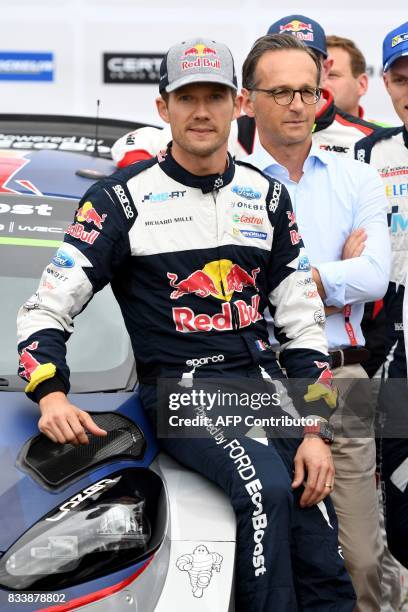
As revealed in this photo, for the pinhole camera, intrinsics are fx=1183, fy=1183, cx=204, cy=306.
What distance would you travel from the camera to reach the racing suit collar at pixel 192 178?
10.8 ft

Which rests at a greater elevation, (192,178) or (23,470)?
(192,178)

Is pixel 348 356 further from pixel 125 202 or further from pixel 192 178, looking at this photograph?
pixel 125 202

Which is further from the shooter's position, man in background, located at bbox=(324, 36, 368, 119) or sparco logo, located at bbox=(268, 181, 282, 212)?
man in background, located at bbox=(324, 36, 368, 119)

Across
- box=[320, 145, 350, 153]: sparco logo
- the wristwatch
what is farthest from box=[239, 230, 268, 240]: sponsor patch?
box=[320, 145, 350, 153]: sparco logo

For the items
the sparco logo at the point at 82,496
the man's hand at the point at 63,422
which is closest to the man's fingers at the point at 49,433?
the man's hand at the point at 63,422

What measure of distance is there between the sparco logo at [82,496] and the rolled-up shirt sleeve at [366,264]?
1069 millimetres

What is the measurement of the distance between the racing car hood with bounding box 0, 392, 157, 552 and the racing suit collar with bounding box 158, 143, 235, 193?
610 mm

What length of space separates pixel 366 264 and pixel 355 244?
0.34ft

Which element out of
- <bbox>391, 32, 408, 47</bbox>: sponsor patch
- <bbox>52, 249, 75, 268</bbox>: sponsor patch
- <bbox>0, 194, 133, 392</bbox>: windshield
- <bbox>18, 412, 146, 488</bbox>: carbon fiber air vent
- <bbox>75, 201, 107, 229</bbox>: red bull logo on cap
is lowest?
<bbox>18, 412, 146, 488</bbox>: carbon fiber air vent

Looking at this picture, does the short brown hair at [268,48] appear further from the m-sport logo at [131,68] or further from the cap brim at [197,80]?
the m-sport logo at [131,68]

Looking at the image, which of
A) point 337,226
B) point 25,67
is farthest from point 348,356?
point 25,67

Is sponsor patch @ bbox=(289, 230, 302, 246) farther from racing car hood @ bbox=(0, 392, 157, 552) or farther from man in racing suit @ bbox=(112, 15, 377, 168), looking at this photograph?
man in racing suit @ bbox=(112, 15, 377, 168)

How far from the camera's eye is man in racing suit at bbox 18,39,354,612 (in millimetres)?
3004

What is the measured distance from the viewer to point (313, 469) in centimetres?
308
